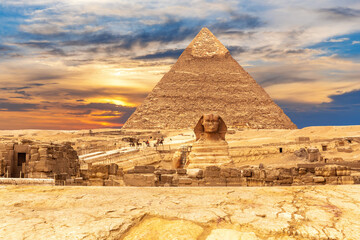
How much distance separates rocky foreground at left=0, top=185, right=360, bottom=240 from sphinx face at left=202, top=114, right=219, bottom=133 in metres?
5.81

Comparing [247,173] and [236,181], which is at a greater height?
[247,173]

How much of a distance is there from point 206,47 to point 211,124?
422 ft

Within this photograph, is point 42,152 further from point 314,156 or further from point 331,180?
point 314,156

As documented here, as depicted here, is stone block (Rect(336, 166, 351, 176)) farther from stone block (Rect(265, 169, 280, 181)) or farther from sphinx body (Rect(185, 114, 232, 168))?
sphinx body (Rect(185, 114, 232, 168))

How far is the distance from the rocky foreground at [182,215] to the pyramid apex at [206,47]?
13288 centimetres

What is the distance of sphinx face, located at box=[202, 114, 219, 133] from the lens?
898cm

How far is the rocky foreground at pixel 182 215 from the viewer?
217 cm

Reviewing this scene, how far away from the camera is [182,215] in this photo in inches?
95.1

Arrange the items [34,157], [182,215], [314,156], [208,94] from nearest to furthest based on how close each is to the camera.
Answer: [182,215] < [34,157] < [314,156] < [208,94]

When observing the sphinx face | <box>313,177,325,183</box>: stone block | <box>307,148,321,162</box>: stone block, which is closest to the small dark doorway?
the sphinx face

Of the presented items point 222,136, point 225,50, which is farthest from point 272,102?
point 222,136

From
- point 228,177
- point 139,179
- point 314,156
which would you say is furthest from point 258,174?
point 314,156

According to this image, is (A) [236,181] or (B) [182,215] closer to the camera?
(B) [182,215]

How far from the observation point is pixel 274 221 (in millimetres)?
2359
